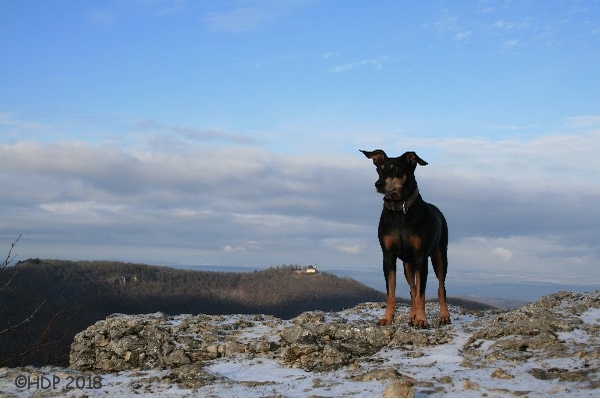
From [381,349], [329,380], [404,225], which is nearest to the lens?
[329,380]

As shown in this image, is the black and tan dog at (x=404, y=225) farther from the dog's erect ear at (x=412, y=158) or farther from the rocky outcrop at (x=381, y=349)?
the rocky outcrop at (x=381, y=349)

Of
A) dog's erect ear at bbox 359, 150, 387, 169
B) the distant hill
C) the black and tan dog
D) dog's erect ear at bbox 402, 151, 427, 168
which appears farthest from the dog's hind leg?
the distant hill

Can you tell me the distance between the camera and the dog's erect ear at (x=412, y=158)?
10273mm

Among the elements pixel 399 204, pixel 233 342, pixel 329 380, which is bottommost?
pixel 329 380

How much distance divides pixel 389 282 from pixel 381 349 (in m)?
1.36

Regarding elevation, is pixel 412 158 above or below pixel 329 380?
above

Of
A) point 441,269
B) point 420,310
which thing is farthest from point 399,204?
point 441,269

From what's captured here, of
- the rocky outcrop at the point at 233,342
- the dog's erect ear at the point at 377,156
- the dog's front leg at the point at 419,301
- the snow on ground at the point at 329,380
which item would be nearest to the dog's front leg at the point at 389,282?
the rocky outcrop at the point at 233,342

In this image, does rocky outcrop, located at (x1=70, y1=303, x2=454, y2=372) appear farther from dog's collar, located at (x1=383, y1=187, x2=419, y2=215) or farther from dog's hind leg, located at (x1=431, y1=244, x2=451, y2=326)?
dog's collar, located at (x1=383, y1=187, x2=419, y2=215)

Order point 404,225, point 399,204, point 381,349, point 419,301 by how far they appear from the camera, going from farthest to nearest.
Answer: point 419,301, point 404,225, point 399,204, point 381,349

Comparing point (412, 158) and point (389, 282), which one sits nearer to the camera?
point (412, 158)

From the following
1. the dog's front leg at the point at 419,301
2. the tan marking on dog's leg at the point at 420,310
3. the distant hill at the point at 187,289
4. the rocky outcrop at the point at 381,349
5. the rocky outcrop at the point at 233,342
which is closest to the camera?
the rocky outcrop at the point at 381,349

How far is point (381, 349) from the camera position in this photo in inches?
378

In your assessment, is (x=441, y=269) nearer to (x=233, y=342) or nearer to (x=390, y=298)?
(x=390, y=298)
